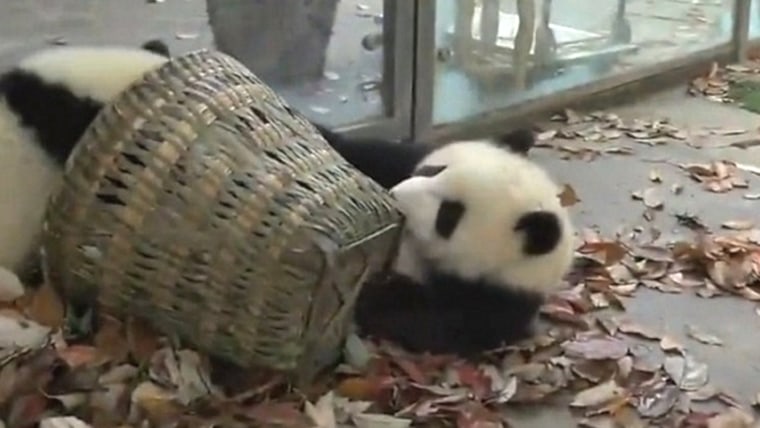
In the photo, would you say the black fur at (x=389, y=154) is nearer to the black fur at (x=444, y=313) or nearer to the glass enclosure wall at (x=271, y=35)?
the black fur at (x=444, y=313)

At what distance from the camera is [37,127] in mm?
1906

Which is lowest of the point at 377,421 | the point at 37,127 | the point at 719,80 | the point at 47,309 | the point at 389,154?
the point at 719,80

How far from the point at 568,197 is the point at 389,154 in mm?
602

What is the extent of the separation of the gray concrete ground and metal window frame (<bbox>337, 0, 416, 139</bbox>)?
35cm

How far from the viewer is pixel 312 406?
1.68 m

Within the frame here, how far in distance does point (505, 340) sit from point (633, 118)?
1.65 m

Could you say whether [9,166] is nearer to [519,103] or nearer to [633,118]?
[519,103]

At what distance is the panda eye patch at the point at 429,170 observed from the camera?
6.56 ft

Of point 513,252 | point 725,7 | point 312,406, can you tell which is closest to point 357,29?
point 513,252

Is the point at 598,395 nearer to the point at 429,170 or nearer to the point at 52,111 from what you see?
the point at 429,170

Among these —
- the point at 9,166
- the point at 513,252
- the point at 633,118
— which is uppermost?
the point at 9,166

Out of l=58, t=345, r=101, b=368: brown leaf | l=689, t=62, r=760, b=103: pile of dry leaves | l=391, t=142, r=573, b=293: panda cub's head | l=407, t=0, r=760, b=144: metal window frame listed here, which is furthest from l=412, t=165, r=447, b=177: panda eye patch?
l=689, t=62, r=760, b=103: pile of dry leaves

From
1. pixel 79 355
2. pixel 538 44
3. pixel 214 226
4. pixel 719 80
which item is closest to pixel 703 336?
pixel 214 226

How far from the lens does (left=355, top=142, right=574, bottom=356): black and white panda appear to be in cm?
187
